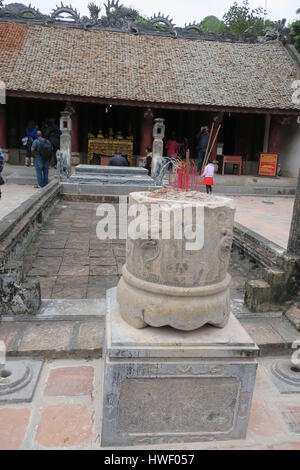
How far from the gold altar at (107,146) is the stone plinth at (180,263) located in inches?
557

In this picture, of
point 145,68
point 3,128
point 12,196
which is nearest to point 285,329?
point 12,196

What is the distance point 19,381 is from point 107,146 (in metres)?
14.5

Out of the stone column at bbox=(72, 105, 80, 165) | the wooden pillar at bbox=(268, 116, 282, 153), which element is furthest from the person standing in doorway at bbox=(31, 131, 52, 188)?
the wooden pillar at bbox=(268, 116, 282, 153)

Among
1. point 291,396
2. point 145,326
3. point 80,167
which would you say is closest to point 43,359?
point 145,326

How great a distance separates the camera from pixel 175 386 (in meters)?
2.32

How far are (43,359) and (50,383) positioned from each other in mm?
283

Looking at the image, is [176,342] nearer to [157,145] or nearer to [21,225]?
[21,225]

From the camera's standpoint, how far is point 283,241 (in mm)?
7801

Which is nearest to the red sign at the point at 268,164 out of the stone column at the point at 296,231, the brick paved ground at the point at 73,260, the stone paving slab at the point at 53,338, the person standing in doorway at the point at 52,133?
the person standing in doorway at the point at 52,133

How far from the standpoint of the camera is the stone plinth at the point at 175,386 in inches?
89.2

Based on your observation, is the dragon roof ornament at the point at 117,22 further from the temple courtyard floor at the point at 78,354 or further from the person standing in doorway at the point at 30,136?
the temple courtyard floor at the point at 78,354

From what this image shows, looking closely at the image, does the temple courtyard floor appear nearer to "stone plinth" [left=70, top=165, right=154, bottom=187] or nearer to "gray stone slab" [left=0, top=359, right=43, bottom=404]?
"gray stone slab" [left=0, top=359, right=43, bottom=404]
